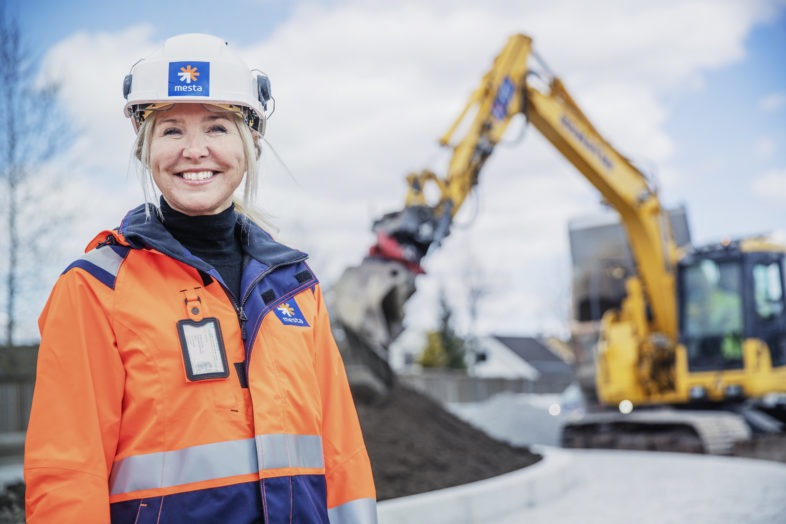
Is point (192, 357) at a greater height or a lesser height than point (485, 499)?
greater

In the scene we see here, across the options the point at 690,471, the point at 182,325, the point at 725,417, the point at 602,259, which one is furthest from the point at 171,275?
the point at 602,259

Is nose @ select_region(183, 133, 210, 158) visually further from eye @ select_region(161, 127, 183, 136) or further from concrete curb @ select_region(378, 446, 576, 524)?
concrete curb @ select_region(378, 446, 576, 524)

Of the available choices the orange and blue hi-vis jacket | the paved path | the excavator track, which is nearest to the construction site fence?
the excavator track

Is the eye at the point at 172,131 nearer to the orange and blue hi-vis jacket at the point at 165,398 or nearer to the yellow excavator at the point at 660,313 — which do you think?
the orange and blue hi-vis jacket at the point at 165,398

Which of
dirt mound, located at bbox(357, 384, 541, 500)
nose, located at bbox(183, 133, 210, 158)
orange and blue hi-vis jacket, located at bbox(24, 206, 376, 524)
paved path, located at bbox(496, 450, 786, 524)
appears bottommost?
paved path, located at bbox(496, 450, 786, 524)

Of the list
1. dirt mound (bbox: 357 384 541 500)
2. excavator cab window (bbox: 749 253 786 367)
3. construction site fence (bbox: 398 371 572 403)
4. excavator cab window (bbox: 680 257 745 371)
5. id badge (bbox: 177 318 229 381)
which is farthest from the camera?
construction site fence (bbox: 398 371 572 403)

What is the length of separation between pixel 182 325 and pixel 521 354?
54436 millimetres

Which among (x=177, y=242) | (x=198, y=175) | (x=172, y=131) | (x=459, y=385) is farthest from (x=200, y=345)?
(x=459, y=385)

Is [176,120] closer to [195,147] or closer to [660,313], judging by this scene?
[195,147]

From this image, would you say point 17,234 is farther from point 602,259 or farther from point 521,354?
point 521,354

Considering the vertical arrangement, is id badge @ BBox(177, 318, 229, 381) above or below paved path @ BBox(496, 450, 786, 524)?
above

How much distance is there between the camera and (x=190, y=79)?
1.93 meters

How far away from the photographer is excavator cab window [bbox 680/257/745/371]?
1224 cm

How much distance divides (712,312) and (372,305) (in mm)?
6782
